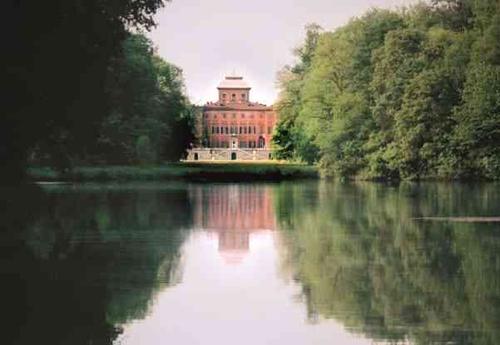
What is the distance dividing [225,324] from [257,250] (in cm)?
929

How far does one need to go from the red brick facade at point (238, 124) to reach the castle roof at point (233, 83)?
17.7 ft

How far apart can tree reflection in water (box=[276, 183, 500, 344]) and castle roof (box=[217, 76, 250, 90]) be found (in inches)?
5802

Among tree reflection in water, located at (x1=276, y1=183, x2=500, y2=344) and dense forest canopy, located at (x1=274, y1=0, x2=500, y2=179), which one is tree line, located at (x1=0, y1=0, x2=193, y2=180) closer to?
tree reflection in water, located at (x1=276, y1=183, x2=500, y2=344)

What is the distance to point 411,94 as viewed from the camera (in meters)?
58.0

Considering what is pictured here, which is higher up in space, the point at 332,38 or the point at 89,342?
the point at 332,38

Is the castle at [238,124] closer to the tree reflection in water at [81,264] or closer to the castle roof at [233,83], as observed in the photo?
the castle roof at [233,83]

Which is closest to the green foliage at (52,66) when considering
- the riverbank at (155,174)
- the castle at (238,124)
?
the riverbank at (155,174)

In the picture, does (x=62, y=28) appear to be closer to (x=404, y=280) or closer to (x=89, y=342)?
(x=404, y=280)

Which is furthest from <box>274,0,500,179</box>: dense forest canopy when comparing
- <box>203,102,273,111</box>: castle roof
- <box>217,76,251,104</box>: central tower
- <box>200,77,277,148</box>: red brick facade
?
<box>217,76,251,104</box>: central tower

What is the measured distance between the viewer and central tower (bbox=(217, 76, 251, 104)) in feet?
595

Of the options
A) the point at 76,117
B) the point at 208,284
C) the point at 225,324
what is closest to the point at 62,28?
the point at 76,117

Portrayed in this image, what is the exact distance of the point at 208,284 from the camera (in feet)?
54.5

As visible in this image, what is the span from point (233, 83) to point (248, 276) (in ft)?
546

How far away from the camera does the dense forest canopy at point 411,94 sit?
56.5m
